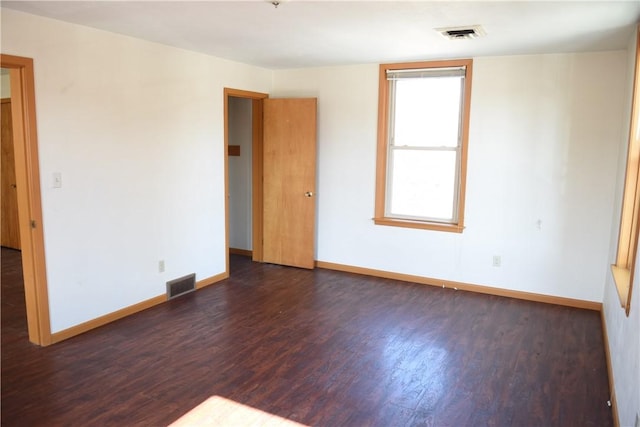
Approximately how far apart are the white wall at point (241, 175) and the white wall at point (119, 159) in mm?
1040

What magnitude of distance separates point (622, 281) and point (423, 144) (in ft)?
8.44

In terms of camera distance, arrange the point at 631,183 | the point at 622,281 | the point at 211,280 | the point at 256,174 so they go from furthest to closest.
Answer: the point at 256,174 → the point at 211,280 → the point at 631,183 → the point at 622,281

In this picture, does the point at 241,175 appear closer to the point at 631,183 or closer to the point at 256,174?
the point at 256,174

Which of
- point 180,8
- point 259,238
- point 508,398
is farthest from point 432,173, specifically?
point 180,8

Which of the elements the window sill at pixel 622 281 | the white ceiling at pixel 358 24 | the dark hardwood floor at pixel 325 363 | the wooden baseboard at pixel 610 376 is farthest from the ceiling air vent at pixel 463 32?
the wooden baseboard at pixel 610 376

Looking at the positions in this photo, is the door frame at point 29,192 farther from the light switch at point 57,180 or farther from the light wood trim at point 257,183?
the light wood trim at point 257,183

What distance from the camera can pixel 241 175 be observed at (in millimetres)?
6203

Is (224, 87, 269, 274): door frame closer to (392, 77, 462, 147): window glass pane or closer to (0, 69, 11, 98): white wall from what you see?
(392, 77, 462, 147): window glass pane

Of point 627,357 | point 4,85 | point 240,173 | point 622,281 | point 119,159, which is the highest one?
point 4,85

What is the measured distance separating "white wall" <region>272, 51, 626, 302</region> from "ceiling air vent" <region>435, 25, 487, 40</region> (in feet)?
3.54

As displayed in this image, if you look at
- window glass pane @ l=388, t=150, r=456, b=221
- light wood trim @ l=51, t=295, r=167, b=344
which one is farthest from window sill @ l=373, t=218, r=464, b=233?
light wood trim @ l=51, t=295, r=167, b=344

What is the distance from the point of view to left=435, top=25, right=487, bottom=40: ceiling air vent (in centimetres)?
339

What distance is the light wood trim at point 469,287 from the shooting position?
4.43m

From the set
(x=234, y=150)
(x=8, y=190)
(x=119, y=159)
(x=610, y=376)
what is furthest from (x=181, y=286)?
(x=610, y=376)
